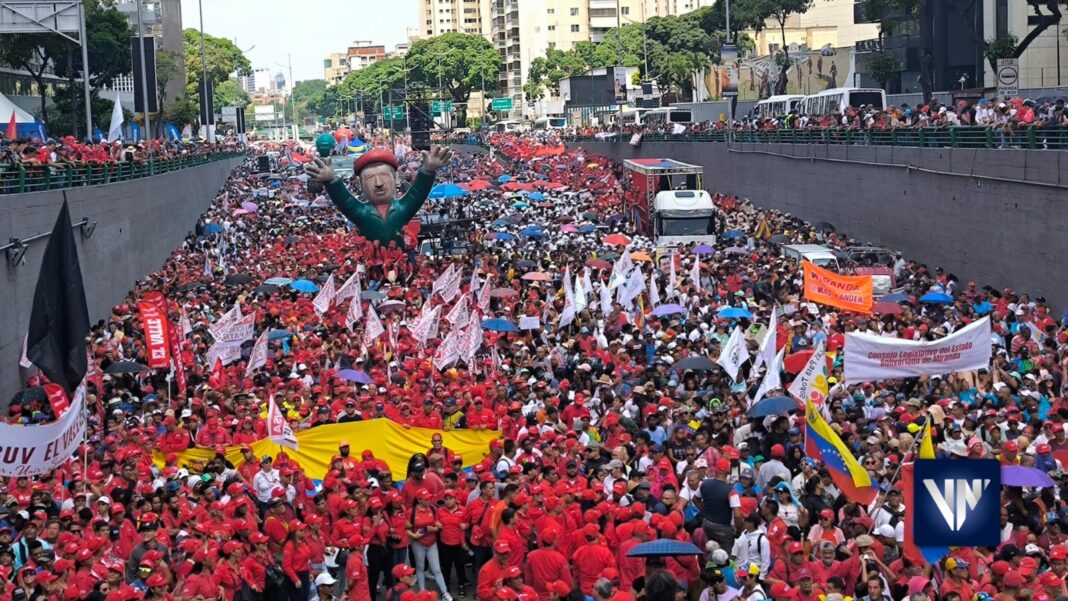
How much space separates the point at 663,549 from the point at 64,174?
1705 centimetres

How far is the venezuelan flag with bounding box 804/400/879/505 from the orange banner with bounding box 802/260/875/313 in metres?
7.34

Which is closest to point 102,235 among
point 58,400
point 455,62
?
point 58,400

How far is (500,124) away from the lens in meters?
142

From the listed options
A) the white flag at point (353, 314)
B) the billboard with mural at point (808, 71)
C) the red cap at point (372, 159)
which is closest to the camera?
the white flag at point (353, 314)

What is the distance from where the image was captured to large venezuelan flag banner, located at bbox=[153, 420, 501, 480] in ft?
50.2

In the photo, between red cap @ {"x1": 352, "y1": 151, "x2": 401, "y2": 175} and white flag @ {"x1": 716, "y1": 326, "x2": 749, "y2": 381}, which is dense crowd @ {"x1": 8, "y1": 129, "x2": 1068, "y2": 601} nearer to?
white flag @ {"x1": 716, "y1": 326, "x2": 749, "y2": 381}

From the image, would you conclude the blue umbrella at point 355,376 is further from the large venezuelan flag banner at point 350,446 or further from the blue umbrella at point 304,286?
the blue umbrella at point 304,286

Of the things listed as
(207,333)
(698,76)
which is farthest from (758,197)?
(698,76)

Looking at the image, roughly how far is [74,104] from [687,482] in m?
45.0

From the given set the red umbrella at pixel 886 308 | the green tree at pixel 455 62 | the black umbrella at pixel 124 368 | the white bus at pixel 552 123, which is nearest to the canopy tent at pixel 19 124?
the black umbrella at pixel 124 368

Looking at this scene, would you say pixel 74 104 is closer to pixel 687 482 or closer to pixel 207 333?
pixel 207 333

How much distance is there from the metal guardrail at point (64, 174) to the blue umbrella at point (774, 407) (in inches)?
456

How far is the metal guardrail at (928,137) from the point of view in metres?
25.4

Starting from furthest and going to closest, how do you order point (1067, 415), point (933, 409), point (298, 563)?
point (933, 409) < point (1067, 415) < point (298, 563)
